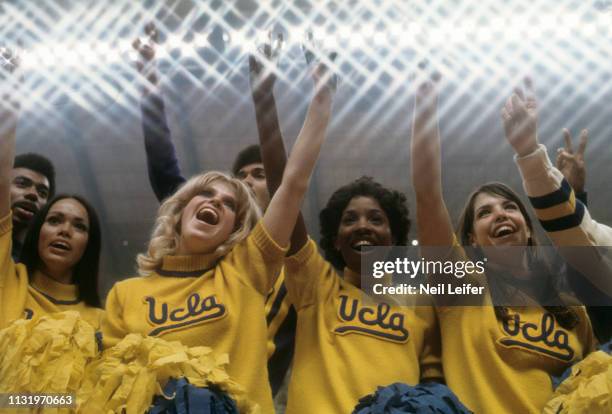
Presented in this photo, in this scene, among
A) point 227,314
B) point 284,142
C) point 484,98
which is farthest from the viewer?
point 484,98

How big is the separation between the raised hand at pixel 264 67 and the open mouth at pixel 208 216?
0.32 metres

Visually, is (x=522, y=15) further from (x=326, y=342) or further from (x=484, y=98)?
(x=326, y=342)

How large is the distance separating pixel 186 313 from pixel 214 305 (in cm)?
7

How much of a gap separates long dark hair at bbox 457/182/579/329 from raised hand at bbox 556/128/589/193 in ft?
0.50

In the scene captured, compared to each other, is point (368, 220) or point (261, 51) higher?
point (261, 51)

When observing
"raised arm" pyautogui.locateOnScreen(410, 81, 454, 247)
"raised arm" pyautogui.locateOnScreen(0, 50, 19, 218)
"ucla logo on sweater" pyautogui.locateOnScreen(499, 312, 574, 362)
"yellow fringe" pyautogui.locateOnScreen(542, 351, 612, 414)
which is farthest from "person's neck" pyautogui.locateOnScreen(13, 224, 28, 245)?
"yellow fringe" pyautogui.locateOnScreen(542, 351, 612, 414)

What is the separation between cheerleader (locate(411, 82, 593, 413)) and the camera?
1.48 meters

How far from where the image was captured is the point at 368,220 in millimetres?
1693

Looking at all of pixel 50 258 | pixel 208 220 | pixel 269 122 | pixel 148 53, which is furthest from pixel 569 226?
pixel 50 258

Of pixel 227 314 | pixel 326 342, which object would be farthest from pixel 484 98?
pixel 227 314

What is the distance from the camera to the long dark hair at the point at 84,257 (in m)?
1.67

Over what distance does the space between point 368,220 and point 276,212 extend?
0.28 metres

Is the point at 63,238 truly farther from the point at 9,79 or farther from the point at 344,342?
the point at 344,342

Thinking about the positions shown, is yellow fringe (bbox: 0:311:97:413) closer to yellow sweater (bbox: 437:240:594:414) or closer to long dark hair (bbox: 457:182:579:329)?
yellow sweater (bbox: 437:240:594:414)
